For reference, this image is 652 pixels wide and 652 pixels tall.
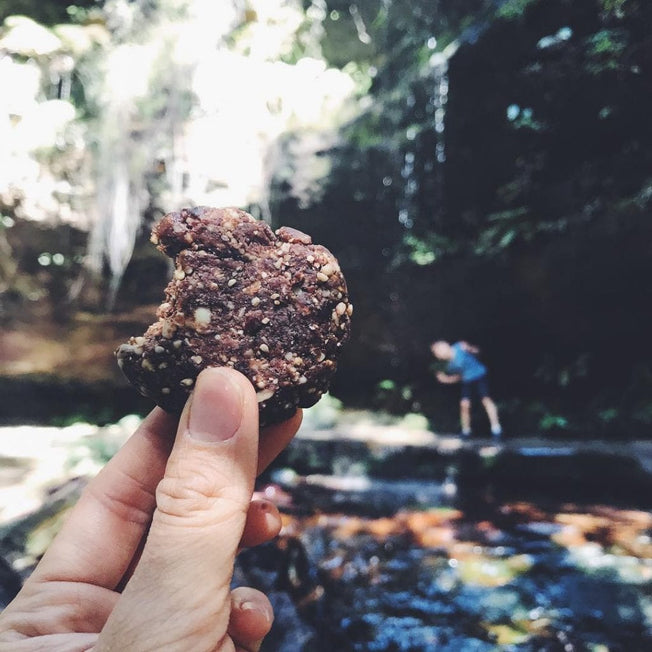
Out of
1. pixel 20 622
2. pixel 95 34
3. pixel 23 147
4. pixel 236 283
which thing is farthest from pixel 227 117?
pixel 20 622

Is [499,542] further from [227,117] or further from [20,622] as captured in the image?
[227,117]

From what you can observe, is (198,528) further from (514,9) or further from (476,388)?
(514,9)

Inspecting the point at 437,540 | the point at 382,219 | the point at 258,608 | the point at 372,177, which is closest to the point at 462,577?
the point at 437,540

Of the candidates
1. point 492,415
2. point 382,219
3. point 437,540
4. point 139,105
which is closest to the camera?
point 437,540

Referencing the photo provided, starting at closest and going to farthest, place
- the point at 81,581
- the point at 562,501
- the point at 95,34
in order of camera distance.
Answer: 1. the point at 81,581
2. the point at 562,501
3. the point at 95,34

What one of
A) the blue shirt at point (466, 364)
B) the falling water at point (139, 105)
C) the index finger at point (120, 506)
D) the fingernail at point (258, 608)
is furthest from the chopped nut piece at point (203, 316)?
the falling water at point (139, 105)

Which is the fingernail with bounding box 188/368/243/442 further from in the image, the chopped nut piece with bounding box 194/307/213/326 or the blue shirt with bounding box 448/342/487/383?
the blue shirt with bounding box 448/342/487/383
